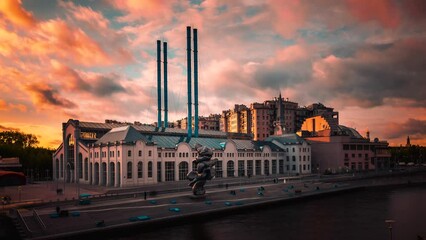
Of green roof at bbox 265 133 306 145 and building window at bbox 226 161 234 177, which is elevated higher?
green roof at bbox 265 133 306 145

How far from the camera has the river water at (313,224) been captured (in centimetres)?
5575

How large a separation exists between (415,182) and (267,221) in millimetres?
102718

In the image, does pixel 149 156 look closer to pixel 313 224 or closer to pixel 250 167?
pixel 250 167

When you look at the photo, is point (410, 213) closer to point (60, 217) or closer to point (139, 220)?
point (139, 220)

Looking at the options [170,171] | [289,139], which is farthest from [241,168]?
[170,171]

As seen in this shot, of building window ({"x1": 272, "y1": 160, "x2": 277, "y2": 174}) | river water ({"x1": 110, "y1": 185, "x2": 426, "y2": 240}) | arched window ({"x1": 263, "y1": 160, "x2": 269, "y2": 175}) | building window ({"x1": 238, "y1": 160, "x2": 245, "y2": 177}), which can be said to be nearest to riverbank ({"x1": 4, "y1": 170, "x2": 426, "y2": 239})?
river water ({"x1": 110, "y1": 185, "x2": 426, "y2": 240})

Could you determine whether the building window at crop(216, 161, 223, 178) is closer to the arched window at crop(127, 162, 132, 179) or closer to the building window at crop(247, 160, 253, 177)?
A: the building window at crop(247, 160, 253, 177)

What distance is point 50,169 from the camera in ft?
526

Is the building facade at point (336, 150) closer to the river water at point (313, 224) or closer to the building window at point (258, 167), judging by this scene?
the building window at point (258, 167)

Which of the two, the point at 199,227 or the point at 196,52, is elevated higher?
the point at 196,52

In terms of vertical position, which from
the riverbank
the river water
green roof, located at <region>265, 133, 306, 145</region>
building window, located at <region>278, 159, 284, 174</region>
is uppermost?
green roof, located at <region>265, 133, 306, 145</region>

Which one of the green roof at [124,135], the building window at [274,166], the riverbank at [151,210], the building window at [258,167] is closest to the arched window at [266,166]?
the building window at [258,167]

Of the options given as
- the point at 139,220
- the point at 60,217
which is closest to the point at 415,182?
the point at 139,220

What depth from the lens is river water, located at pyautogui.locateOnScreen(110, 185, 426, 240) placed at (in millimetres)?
55750
